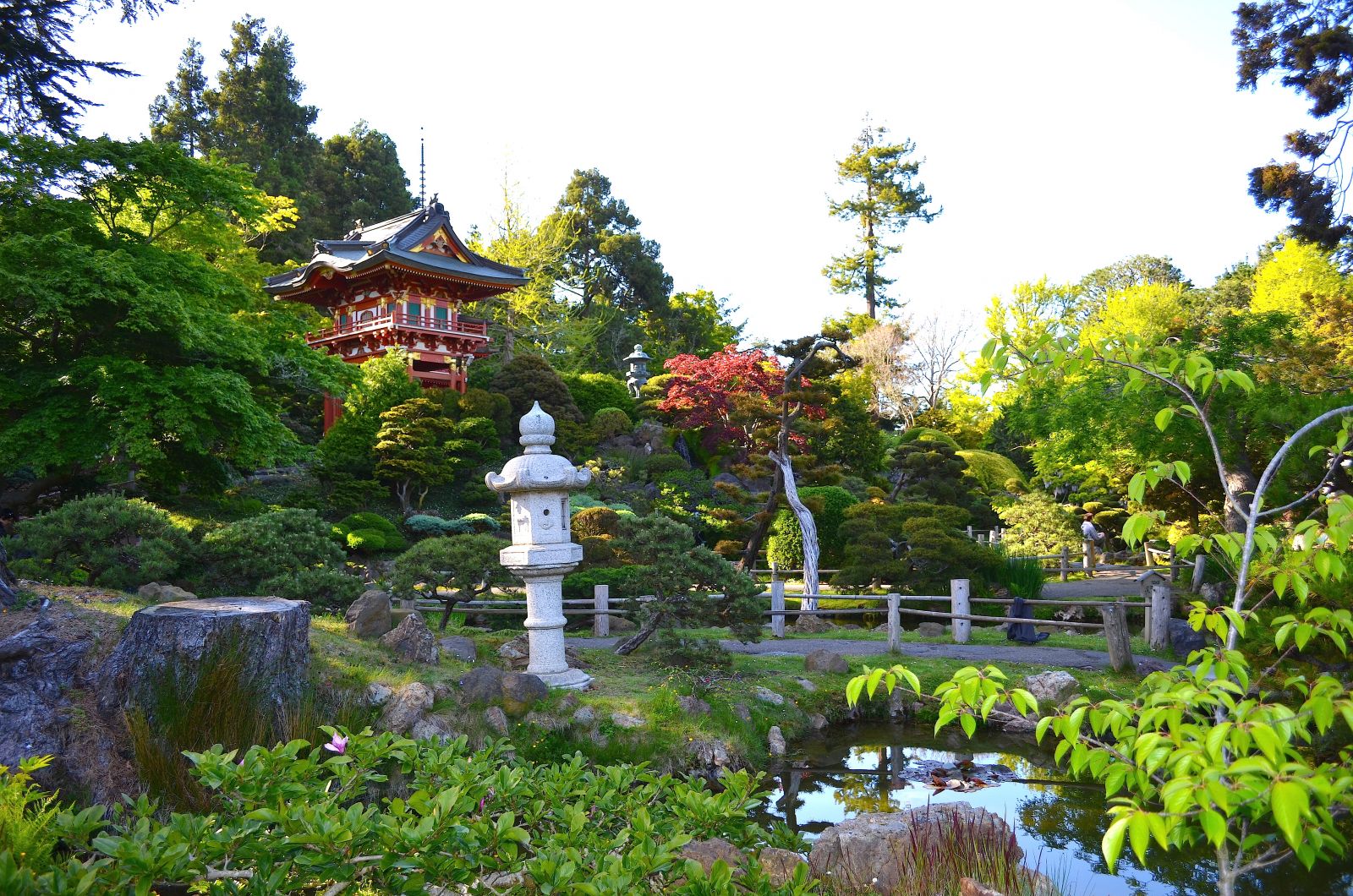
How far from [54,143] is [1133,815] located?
10752mm

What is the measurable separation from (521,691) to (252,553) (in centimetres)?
354

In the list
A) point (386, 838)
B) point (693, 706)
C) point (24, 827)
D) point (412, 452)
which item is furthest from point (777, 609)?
point (412, 452)

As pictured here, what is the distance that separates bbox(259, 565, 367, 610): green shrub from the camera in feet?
26.0

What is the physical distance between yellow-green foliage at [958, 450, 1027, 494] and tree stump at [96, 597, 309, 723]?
18.9 metres

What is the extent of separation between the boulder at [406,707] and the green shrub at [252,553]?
2.93 meters

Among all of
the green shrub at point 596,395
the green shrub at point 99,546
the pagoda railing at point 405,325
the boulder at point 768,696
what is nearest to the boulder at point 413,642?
the green shrub at point 99,546

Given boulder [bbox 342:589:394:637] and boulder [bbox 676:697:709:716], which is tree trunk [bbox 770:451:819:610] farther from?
boulder [bbox 342:589:394:637]

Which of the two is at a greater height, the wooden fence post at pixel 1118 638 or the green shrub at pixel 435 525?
the green shrub at pixel 435 525

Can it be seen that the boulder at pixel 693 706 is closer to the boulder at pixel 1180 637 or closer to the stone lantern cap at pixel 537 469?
the stone lantern cap at pixel 537 469

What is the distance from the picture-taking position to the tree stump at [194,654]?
487 centimetres

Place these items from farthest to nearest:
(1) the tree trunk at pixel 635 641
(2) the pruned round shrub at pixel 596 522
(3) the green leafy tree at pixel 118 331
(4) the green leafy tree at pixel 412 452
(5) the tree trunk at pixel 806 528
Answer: (4) the green leafy tree at pixel 412 452
(2) the pruned round shrub at pixel 596 522
(5) the tree trunk at pixel 806 528
(3) the green leafy tree at pixel 118 331
(1) the tree trunk at pixel 635 641

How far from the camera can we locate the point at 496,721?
5992 millimetres

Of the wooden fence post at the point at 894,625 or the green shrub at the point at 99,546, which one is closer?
the green shrub at the point at 99,546

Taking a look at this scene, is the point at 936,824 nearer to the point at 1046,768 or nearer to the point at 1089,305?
the point at 1046,768
